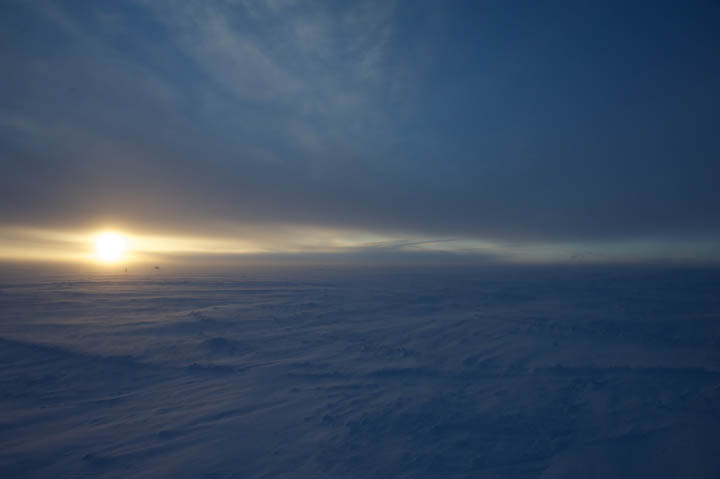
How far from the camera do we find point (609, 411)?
758 centimetres

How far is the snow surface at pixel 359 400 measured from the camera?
578cm

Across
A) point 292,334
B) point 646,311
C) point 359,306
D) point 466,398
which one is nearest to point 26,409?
point 292,334

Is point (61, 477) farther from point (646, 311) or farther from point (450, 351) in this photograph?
point (646, 311)

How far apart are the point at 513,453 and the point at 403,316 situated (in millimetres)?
12960

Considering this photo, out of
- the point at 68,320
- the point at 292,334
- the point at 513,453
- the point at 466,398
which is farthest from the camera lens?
the point at 68,320

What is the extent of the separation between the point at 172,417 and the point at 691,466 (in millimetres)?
11541

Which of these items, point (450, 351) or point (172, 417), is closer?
point (172, 417)

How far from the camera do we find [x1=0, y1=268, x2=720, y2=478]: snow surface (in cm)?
578

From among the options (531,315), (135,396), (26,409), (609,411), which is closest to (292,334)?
(135,396)

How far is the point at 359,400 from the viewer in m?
8.19

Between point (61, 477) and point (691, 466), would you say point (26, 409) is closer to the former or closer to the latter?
point (61, 477)

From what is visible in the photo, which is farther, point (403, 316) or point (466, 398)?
point (403, 316)

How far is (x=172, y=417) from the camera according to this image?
23.8ft

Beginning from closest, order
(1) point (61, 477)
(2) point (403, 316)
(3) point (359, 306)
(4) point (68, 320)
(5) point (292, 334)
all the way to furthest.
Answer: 1. (1) point (61, 477)
2. (5) point (292, 334)
3. (4) point (68, 320)
4. (2) point (403, 316)
5. (3) point (359, 306)
